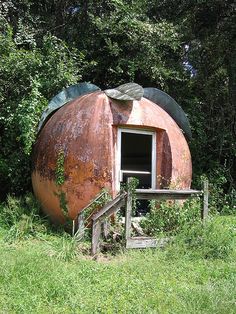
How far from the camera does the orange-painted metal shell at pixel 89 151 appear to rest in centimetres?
766

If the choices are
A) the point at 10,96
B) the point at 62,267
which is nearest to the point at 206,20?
the point at 10,96

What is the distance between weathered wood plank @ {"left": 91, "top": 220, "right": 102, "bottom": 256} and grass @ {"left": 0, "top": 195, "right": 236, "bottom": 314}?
154 millimetres

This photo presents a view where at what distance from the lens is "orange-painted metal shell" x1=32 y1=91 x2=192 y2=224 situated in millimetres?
7656

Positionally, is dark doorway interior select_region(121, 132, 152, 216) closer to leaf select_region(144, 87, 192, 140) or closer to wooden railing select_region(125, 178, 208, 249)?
leaf select_region(144, 87, 192, 140)

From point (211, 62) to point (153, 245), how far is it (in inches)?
330

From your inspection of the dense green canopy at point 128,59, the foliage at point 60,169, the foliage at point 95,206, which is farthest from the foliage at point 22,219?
the dense green canopy at point 128,59

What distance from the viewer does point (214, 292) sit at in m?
4.92

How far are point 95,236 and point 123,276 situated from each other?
1.30 m

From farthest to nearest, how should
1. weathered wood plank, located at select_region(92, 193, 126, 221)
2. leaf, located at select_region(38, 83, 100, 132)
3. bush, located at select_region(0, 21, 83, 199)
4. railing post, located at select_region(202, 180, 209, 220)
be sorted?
1. bush, located at select_region(0, 21, 83, 199)
2. leaf, located at select_region(38, 83, 100, 132)
3. railing post, located at select_region(202, 180, 209, 220)
4. weathered wood plank, located at select_region(92, 193, 126, 221)

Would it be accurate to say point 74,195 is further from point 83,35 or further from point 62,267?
point 83,35

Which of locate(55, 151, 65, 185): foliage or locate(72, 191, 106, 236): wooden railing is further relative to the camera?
locate(55, 151, 65, 185): foliage

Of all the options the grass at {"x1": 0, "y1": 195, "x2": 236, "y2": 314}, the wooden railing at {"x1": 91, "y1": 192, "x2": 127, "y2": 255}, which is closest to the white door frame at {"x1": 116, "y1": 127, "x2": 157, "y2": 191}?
the wooden railing at {"x1": 91, "y1": 192, "x2": 127, "y2": 255}

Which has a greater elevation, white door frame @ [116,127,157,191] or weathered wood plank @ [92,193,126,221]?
white door frame @ [116,127,157,191]

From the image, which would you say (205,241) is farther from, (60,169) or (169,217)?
(60,169)
